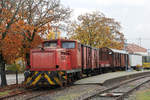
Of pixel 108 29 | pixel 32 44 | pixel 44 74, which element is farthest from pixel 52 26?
pixel 108 29

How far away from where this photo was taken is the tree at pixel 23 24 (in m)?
15.5

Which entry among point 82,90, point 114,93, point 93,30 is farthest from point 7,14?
point 93,30

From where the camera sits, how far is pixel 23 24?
1677cm

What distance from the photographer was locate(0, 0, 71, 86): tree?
15.5 metres

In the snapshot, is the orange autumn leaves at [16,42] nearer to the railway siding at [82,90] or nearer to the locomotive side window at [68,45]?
the locomotive side window at [68,45]

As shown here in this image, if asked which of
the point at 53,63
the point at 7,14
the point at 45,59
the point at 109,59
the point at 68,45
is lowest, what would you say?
the point at 109,59

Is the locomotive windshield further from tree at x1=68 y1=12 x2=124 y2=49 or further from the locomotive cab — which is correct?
tree at x1=68 y1=12 x2=124 y2=49

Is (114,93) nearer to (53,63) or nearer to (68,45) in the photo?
(53,63)

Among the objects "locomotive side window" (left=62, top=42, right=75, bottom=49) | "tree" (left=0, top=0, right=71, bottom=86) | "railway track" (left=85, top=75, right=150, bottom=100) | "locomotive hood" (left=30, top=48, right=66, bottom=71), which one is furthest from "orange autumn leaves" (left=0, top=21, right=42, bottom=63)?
"railway track" (left=85, top=75, right=150, bottom=100)

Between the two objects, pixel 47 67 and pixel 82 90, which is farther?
pixel 47 67

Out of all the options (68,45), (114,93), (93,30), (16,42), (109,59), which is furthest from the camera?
(93,30)

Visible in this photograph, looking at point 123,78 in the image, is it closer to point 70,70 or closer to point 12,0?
point 70,70

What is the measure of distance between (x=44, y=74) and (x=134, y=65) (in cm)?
3340

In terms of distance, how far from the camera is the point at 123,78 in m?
24.2
